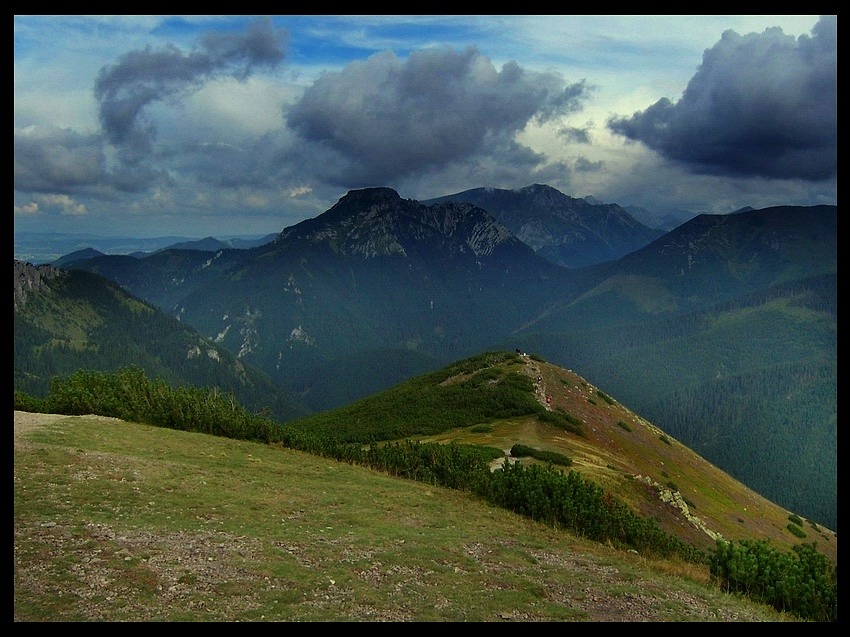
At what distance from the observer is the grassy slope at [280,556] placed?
1611 centimetres

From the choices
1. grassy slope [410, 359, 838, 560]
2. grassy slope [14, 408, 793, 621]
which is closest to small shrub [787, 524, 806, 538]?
grassy slope [410, 359, 838, 560]

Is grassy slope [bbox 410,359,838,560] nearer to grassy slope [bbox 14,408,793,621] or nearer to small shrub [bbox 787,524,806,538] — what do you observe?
small shrub [bbox 787,524,806,538]

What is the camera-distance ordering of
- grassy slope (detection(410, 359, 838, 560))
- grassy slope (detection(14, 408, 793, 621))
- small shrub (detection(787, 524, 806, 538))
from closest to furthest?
grassy slope (detection(14, 408, 793, 621)), grassy slope (detection(410, 359, 838, 560)), small shrub (detection(787, 524, 806, 538))

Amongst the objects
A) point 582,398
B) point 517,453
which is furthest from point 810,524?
point 517,453

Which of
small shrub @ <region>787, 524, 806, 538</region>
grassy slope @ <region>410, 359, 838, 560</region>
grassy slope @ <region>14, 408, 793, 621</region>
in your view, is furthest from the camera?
small shrub @ <region>787, 524, 806, 538</region>

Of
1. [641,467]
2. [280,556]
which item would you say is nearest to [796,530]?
[641,467]

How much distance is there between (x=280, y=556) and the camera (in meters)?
20.1

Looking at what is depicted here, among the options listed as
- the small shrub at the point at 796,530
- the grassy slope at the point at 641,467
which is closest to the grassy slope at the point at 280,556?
the grassy slope at the point at 641,467

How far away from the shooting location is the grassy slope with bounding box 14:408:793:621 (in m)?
16.1

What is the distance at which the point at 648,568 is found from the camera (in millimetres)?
24891

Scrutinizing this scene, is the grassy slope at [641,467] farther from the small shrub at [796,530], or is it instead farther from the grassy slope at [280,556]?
the grassy slope at [280,556]

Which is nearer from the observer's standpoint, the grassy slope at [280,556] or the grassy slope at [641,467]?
the grassy slope at [280,556]

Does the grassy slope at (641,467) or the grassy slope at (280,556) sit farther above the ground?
the grassy slope at (280,556)

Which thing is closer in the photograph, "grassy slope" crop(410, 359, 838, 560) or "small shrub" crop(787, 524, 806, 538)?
"grassy slope" crop(410, 359, 838, 560)
